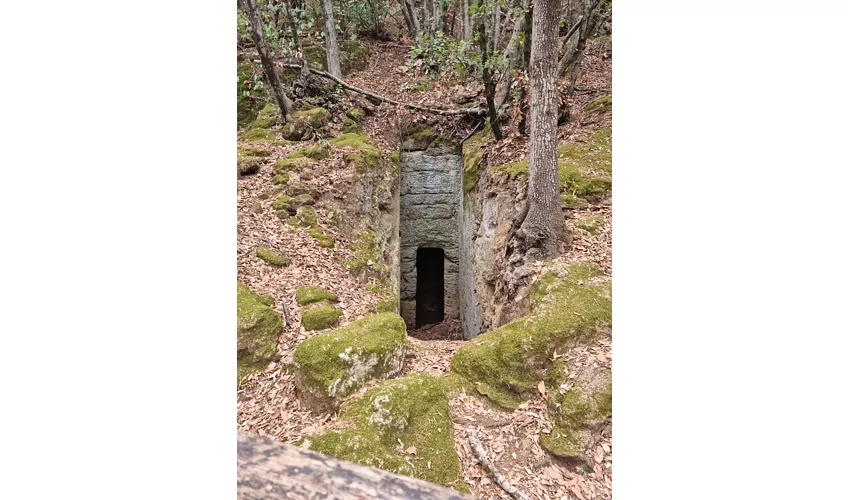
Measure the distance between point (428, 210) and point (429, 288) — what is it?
8.69 feet

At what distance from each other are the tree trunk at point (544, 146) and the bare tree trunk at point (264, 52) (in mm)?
4630

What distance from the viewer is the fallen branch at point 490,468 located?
2412 millimetres

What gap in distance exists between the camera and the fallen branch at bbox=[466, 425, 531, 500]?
241cm

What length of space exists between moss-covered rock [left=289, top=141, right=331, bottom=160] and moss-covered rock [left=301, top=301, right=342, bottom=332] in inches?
141

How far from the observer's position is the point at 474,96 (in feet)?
29.6

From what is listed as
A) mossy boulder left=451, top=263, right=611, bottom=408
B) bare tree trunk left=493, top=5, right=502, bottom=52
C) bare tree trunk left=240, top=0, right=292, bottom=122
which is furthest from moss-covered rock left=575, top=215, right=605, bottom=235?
bare tree trunk left=240, top=0, right=292, bottom=122

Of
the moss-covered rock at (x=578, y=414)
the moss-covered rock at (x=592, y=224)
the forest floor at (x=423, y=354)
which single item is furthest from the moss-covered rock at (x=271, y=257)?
the moss-covered rock at (x=592, y=224)

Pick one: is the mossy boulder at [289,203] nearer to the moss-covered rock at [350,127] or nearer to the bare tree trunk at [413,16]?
the moss-covered rock at [350,127]

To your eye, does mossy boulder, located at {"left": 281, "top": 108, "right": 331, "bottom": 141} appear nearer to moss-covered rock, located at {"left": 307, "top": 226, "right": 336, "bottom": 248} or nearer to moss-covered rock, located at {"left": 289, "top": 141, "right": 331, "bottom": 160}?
moss-covered rock, located at {"left": 289, "top": 141, "right": 331, "bottom": 160}

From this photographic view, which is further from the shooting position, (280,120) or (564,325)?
(280,120)

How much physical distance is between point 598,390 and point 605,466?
20.2 inches

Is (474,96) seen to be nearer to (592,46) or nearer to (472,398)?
(592,46)

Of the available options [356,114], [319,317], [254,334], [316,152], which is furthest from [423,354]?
[356,114]

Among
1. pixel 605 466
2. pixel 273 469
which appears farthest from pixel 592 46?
pixel 273 469
